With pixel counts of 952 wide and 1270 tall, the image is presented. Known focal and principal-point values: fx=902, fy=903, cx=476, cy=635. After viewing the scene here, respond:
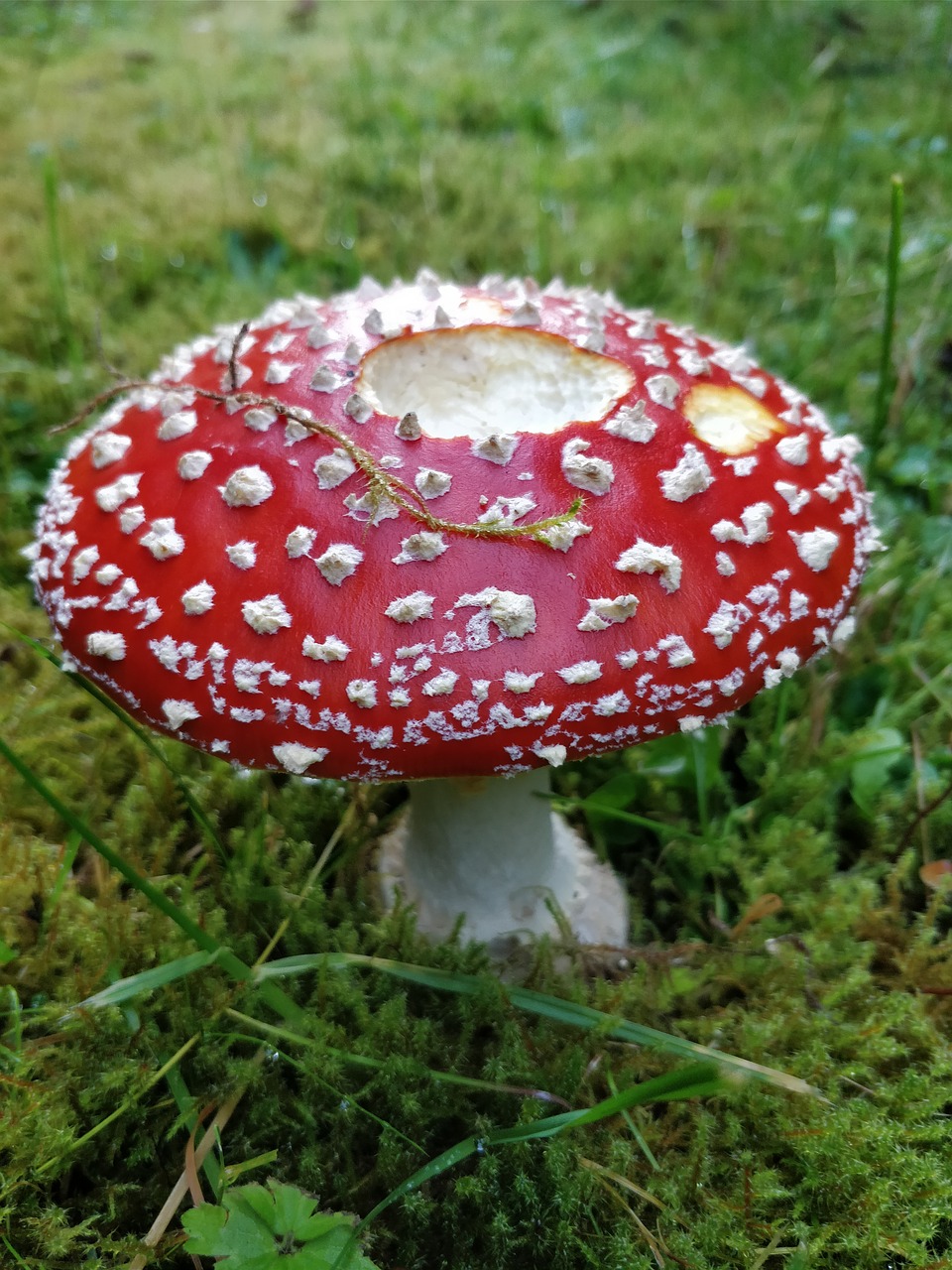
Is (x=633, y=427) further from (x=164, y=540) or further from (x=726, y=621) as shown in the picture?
(x=164, y=540)

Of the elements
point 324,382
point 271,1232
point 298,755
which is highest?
point 324,382

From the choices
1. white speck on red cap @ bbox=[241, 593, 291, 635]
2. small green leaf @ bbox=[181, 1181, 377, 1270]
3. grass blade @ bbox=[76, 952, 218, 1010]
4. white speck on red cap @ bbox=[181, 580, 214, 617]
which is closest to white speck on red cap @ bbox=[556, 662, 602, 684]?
white speck on red cap @ bbox=[241, 593, 291, 635]

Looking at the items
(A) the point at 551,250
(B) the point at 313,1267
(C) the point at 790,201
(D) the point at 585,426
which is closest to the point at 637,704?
(D) the point at 585,426

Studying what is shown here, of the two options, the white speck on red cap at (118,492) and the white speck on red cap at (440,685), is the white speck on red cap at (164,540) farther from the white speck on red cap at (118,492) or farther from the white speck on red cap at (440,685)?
the white speck on red cap at (440,685)

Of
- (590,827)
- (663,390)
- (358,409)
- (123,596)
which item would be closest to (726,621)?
(663,390)

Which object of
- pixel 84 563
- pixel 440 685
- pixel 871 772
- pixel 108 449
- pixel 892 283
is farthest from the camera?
pixel 871 772

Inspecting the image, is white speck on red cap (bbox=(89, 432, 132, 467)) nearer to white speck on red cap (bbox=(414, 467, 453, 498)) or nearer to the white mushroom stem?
white speck on red cap (bbox=(414, 467, 453, 498))

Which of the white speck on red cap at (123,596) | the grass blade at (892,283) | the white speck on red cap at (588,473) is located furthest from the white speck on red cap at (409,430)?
the grass blade at (892,283)
